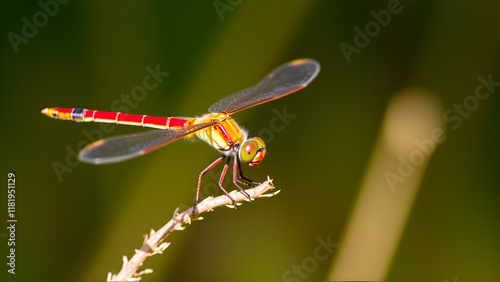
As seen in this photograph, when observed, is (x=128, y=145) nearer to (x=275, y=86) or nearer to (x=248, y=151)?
(x=248, y=151)

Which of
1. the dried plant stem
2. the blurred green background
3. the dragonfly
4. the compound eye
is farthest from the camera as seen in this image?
the blurred green background

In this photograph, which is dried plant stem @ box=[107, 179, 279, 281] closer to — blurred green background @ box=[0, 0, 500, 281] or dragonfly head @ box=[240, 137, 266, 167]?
dragonfly head @ box=[240, 137, 266, 167]

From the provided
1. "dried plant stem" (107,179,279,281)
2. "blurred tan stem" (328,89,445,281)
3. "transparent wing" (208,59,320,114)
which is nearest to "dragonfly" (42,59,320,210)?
"transparent wing" (208,59,320,114)

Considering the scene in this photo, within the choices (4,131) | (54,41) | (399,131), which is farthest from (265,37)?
(4,131)

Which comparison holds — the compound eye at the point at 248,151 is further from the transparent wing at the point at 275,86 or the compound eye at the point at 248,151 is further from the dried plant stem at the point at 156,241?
the dried plant stem at the point at 156,241

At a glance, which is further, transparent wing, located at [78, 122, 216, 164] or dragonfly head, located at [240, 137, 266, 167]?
dragonfly head, located at [240, 137, 266, 167]

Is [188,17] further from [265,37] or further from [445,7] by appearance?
[445,7]

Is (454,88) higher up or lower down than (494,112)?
higher up
